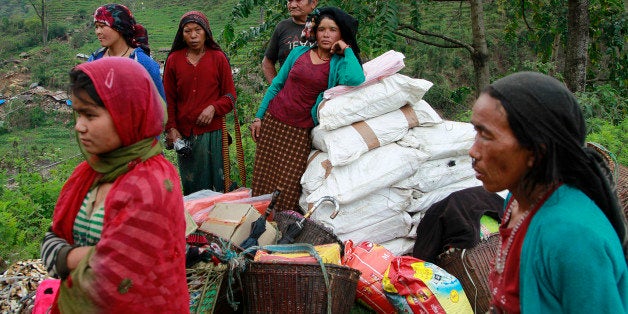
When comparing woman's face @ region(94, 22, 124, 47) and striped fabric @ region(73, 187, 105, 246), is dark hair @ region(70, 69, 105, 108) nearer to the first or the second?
striped fabric @ region(73, 187, 105, 246)

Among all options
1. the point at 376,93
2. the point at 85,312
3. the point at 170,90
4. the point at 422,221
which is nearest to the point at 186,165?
the point at 170,90

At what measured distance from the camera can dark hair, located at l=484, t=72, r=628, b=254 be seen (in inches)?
54.8

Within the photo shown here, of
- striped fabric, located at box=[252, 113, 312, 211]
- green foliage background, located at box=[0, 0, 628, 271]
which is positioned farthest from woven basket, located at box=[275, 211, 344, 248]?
green foliage background, located at box=[0, 0, 628, 271]

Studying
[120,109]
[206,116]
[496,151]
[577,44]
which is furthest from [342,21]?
[577,44]

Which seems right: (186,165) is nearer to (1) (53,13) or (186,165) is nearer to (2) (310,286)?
(2) (310,286)

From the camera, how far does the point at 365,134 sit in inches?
162

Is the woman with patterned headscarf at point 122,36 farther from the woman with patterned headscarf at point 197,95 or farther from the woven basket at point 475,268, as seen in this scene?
the woven basket at point 475,268

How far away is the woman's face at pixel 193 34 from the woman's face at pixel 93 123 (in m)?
2.66

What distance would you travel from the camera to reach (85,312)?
1811 millimetres

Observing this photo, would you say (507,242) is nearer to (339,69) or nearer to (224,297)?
(224,297)

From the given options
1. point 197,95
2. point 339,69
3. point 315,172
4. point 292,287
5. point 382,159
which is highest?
point 339,69

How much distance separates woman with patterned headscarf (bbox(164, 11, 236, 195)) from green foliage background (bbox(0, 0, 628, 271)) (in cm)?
120

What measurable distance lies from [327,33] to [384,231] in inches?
57.1

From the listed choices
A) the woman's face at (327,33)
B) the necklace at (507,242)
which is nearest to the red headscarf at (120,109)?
the necklace at (507,242)
